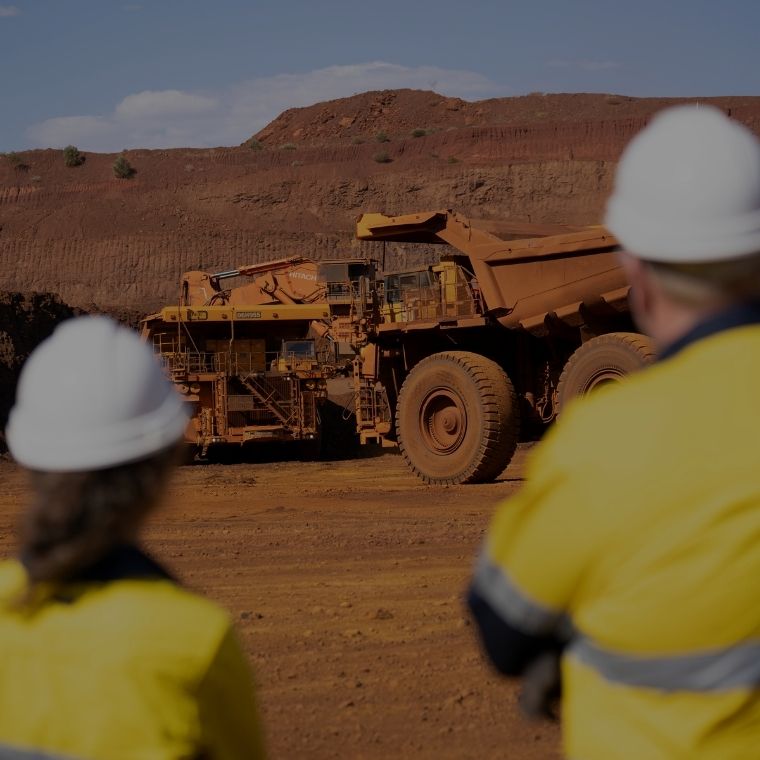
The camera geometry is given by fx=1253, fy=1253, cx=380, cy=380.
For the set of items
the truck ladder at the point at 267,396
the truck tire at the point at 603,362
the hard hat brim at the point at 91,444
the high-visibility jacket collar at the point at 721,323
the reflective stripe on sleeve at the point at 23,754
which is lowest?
the truck ladder at the point at 267,396

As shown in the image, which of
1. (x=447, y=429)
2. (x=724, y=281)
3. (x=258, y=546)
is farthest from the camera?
(x=447, y=429)

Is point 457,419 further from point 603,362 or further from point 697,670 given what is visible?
point 697,670

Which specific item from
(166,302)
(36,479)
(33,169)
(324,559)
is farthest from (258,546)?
(33,169)

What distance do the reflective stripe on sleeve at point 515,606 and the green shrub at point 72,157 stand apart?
78.6 m

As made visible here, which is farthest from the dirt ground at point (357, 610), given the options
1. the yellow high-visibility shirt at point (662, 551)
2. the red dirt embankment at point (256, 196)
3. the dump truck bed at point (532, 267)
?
the red dirt embankment at point (256, 196)

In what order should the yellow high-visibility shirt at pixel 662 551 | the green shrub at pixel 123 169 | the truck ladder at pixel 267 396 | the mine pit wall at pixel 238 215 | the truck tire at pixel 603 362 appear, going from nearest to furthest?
the yellow high-visibility shirt at pixel 662 551 → the truck tire at pixel 603 362 → the truck ladder at pixel 267 396 → the mine pit wall at pixel 238 215 → the green shrub at pixel 123 169

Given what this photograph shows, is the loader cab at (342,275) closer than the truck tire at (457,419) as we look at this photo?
No

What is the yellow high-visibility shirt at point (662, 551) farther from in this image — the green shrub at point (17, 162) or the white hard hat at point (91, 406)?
the green shrub at point (17, 162)

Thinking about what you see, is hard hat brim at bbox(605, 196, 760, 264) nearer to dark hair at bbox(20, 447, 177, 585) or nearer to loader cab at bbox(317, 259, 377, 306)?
dark hair at bbox(20, 447, 177, 585)

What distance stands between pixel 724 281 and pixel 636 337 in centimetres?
1385

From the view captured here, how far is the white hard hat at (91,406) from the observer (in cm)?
219

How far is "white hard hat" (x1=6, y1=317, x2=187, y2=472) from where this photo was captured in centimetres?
219

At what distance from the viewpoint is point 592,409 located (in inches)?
81.0

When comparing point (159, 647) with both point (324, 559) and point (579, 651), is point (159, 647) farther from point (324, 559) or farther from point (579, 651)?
point (324, 559)
